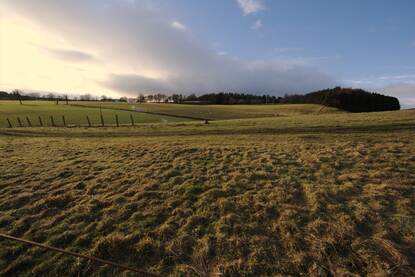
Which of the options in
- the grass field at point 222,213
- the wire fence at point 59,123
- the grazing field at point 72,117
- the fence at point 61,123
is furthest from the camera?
the grazing field at point 72,117

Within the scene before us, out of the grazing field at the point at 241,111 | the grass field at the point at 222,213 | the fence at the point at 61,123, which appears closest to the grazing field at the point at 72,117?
the fence at the point at 61,123

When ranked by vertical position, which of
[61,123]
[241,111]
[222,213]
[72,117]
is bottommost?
[241,111]

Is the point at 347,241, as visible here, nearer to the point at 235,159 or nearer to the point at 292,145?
the point at 235,159

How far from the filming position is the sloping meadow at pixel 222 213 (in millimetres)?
4961

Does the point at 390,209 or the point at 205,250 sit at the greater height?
the point at 390,209

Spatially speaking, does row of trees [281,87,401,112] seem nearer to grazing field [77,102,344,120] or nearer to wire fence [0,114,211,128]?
grazing field [77,102,344,120]

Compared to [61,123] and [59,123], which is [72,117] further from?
[61,123]

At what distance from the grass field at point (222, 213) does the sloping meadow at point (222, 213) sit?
0.10 ft

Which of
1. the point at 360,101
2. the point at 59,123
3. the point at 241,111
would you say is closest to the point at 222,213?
the point at 59,123

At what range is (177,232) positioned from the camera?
19.5 ft

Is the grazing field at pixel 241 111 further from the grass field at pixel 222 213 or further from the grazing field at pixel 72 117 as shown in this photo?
the grass field at pixel 222 213

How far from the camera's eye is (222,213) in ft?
21.8

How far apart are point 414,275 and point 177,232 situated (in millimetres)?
4985

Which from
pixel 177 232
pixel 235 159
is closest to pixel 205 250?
pixel 177 232
